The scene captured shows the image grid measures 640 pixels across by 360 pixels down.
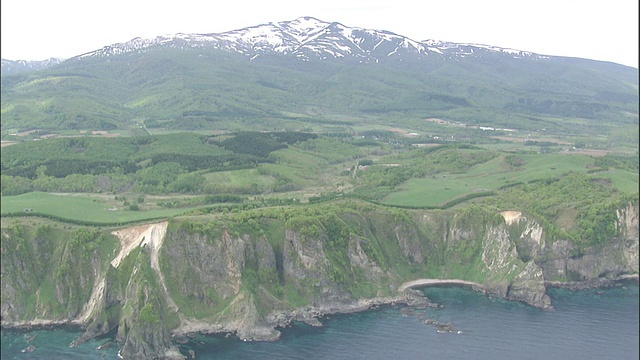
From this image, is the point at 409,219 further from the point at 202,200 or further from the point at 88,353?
the point at 88,353

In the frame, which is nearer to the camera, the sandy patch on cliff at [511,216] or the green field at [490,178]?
the sandy patch on cliff at [511,216]

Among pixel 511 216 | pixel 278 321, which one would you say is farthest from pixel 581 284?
pixel 278 321

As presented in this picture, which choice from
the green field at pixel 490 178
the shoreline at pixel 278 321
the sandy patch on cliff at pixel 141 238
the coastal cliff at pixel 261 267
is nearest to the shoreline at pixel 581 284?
the shoreline at pixel 278 321

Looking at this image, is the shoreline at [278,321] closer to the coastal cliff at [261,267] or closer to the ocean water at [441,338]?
the coastal cliff at [261,267]

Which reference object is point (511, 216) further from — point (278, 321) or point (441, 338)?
point (278, 321)

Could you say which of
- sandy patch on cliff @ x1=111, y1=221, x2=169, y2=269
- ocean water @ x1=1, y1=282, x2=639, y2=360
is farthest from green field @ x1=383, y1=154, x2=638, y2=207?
sandy patch on cliff @ x1=111, y1=221, x2=169, y2=269

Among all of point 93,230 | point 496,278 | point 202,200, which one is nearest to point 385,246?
point 496,278
